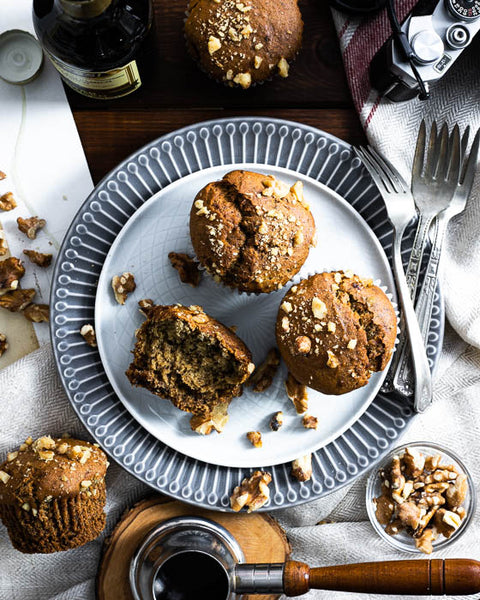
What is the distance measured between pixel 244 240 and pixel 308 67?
75 centimetres

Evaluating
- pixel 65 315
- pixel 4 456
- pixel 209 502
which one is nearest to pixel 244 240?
pixel 65 315

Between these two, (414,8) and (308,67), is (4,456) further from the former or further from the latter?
(414,8)

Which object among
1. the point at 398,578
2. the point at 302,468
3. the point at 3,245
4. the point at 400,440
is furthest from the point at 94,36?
the point at 398,578

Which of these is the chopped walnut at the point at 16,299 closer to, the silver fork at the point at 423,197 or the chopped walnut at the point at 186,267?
the chopped walnut at the point at 186,267

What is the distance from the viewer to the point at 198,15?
1.89 meters

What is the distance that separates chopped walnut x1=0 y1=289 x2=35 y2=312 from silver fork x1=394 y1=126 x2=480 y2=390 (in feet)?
3.98

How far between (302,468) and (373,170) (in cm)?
97

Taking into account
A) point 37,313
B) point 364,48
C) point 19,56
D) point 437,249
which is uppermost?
point 364,48

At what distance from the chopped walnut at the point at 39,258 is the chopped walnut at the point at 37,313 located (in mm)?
139

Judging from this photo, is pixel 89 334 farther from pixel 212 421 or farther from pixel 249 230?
pixel 249 230

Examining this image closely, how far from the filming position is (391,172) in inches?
79.4

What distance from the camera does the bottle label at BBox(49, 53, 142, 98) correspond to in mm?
1855

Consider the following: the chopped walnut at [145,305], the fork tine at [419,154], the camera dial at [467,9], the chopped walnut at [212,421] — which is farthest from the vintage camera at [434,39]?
the chopped walnut at [212,421]

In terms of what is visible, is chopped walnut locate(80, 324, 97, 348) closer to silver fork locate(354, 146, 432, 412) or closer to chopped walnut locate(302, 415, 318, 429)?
chopped walnut locate(302, 415, 318, 429)
